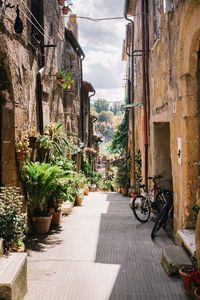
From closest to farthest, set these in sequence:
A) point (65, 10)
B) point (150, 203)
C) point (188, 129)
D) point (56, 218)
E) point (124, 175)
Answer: point (188, 129) < point (56, 218) < point (150, 203) < point (65, 10) < point (124, 175)

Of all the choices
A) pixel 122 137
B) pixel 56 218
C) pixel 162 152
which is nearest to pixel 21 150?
pixel 56 218

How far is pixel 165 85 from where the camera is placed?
5574mm

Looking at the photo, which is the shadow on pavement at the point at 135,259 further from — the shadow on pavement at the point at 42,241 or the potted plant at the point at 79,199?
the potted plant at the point at 79,199

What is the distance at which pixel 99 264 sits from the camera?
4086mm

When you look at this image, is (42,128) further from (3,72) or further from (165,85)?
(165,85)

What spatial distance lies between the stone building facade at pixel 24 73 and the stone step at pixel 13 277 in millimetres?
1872

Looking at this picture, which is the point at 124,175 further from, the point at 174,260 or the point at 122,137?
the point at 174,260

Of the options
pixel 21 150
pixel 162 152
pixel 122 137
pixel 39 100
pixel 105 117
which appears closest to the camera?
pixel 21 150

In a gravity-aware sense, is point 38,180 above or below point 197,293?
above

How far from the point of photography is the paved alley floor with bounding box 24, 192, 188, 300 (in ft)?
10.7

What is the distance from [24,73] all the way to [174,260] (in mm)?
4253

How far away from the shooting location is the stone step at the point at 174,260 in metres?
3.51

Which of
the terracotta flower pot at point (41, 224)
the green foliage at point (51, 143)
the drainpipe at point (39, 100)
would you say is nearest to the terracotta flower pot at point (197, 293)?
the terracotta flower pot at point (41, 224)

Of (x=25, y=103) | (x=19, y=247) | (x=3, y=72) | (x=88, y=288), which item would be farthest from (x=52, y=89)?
(x=88, y=288)
